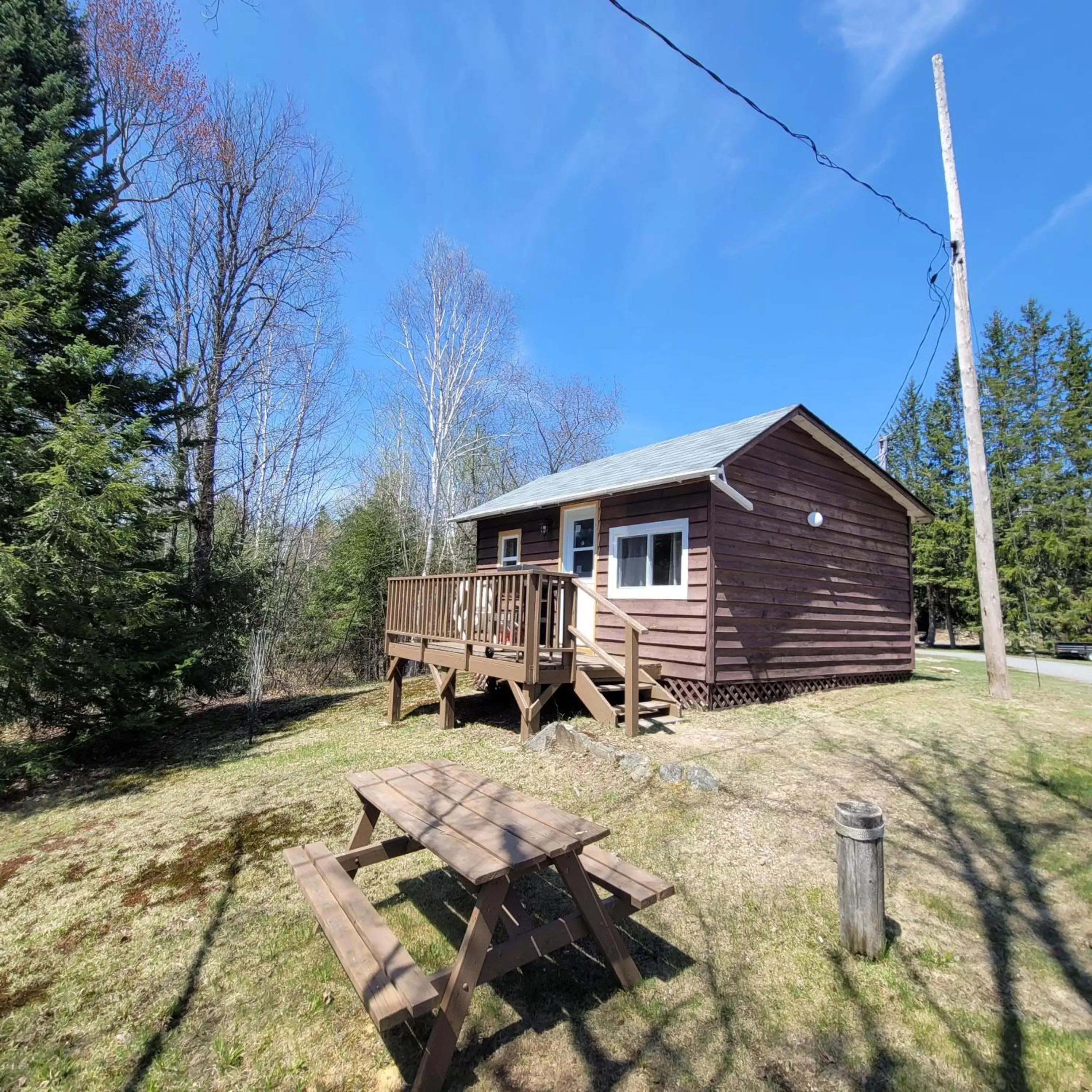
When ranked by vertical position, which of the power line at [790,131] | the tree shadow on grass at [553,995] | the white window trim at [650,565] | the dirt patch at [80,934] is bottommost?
the dirt patch at [80,934]

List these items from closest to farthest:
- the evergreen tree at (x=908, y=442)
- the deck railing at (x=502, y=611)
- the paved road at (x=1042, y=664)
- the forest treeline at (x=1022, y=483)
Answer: the deck railing at (x=502, y=611) < the paved road at (x=1042, y=664) < the forest treeline at (x=1022, y=483) < the evergreen tree at (x=908, y=442)

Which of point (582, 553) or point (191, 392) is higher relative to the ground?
point (191, 392)

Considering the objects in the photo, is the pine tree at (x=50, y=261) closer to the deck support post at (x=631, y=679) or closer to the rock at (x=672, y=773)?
the deck support post at (x=631, y=679)

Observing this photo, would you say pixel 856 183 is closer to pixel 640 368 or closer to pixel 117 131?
pixel 117 131

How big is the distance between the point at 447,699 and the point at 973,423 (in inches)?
327

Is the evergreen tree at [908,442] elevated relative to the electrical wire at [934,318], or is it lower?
elevated

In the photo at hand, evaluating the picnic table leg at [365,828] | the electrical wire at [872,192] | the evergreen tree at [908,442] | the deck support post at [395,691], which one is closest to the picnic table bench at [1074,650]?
the evergreen tree at [908,442]

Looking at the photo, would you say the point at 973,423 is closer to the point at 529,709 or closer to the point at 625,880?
the point at 529,709

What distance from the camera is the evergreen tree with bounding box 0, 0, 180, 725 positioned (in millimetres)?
5555

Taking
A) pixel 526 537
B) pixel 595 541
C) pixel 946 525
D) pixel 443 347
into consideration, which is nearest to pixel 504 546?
pixel 526 537

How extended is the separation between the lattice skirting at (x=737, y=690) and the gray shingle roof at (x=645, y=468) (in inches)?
107

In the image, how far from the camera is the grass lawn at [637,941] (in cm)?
197

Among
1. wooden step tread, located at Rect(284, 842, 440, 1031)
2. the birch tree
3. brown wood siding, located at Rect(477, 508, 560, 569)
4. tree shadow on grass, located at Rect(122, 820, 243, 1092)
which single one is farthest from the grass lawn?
the birch tree

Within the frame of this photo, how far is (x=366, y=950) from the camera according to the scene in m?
1.99
